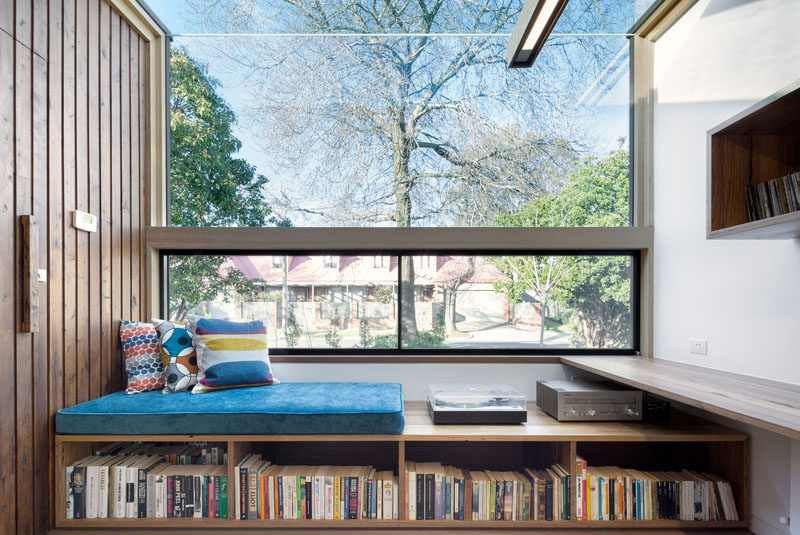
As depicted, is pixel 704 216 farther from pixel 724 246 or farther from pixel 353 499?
pixel 353 499

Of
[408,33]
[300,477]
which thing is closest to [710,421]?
[300,477]

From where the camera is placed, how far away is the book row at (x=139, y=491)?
7.43 ft

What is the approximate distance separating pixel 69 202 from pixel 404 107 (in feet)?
6.65

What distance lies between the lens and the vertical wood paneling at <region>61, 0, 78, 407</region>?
2.32 metres

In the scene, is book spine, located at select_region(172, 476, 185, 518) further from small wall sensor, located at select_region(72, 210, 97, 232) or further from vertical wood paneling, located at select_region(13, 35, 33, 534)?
small wall sensor, located at select_region(72, 210, 97, 232)

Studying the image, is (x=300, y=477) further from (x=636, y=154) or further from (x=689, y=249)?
(x=636, y=154)

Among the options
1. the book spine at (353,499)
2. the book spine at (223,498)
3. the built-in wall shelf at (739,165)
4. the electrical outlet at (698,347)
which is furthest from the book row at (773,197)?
the book spine at (223,498)

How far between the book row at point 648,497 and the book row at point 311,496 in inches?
37.4

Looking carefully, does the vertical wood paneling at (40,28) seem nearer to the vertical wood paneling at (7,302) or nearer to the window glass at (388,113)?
the vertical wood paneling at (7,302)

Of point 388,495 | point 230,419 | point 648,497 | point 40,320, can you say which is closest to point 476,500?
point 388,495

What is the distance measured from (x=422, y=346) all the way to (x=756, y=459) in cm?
183

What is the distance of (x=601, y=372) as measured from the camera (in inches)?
97.4

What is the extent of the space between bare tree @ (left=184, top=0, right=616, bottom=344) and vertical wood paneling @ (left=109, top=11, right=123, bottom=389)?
0.69m

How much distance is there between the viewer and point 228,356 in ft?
8.79
